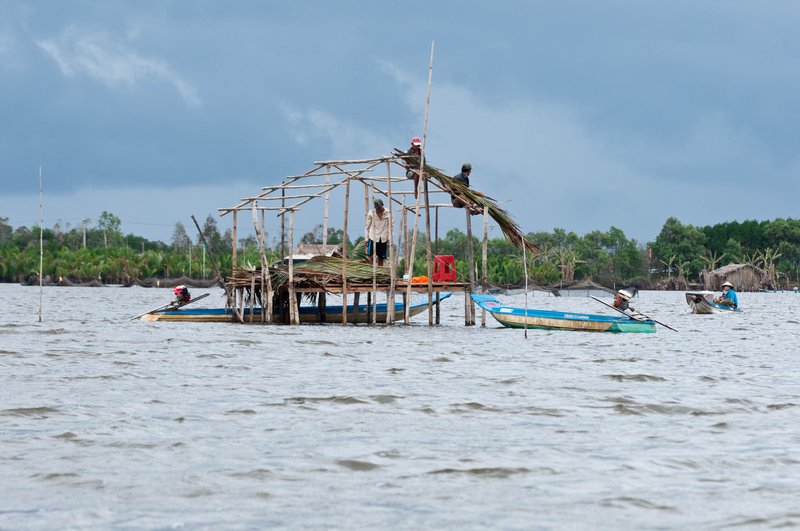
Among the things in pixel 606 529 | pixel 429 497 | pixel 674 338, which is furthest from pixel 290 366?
pixel 674 338

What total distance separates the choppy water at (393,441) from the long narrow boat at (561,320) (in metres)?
5.05

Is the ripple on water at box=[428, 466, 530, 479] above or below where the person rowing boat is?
below

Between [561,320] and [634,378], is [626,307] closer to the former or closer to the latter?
[561,320]

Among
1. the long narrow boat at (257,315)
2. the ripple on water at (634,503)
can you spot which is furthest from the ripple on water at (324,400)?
the long narrow boat at (257,315)

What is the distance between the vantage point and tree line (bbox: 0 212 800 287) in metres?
70.5

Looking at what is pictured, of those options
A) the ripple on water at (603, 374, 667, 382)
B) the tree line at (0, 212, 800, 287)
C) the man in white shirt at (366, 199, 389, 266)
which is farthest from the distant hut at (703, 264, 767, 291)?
the ripple on water at (603, 374, 667, 382)

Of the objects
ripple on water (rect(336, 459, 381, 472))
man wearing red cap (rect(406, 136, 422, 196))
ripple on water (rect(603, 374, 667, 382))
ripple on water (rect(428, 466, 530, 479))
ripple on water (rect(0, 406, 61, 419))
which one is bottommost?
ripple on water (rect(428, 466, 530, 479))

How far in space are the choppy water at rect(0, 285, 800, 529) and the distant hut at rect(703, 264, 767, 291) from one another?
61.4 metres

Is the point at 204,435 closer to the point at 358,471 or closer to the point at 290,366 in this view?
the point at 358,471

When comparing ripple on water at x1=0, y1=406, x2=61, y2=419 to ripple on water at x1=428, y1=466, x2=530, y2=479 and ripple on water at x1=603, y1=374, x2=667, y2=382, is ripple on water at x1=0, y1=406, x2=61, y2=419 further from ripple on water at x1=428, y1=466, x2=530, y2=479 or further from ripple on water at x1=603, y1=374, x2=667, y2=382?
ripple on water at x1=603, y1=374, x2=667, y2=382

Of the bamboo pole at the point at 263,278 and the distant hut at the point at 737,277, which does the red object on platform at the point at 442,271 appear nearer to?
the bamboo pole at the point at 263,278

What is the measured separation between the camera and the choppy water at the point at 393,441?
5.09 meters

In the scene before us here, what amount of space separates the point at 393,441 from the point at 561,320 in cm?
1248

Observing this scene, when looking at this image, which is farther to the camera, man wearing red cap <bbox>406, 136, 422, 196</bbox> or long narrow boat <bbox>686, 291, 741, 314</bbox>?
long narrow boat <bbox>686, 291, 741, 314</bbox>
